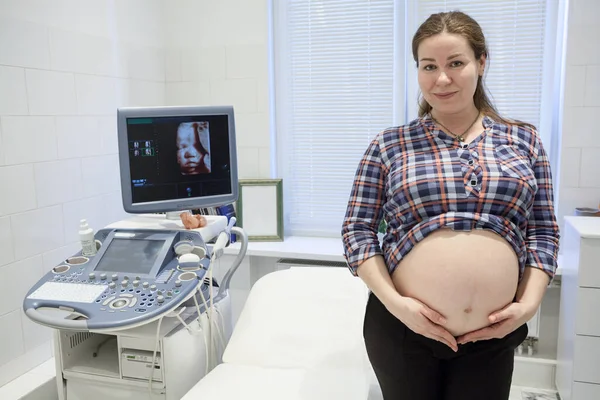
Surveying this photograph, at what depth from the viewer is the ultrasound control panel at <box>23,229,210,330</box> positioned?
1.59 metres

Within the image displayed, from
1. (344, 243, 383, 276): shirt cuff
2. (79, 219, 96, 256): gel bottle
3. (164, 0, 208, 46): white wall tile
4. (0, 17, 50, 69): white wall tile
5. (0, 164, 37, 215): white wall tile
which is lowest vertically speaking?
(79, 219, 96, 256): gel bottle

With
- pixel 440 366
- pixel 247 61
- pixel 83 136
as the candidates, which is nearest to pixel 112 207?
pixel 83 136

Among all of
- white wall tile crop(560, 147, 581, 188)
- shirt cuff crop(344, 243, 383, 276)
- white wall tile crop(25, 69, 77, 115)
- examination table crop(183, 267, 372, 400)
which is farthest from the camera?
white wall tile crop(560, 147, 581, 188)

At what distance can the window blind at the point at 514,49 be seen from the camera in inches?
105

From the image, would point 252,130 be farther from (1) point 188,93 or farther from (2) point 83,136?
(2) point 83,136

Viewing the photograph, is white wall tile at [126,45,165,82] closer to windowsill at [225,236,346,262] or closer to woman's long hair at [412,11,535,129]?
windowsill at [225,236,346,262]

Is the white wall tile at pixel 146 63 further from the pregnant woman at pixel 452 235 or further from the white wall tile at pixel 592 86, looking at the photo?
the white wall tile at pixel 592 86

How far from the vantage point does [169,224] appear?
1.98 metres

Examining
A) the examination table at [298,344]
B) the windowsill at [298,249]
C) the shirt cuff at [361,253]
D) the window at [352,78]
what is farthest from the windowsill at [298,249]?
the shirt cuff at [361,253]

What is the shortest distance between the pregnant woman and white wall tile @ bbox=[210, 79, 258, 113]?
1782 mm

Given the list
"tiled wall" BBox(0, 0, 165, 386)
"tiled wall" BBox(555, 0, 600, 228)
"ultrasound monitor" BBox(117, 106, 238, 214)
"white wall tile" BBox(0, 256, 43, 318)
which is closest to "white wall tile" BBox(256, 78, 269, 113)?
"tiled wall" BBox(0, 0, 165, 386)

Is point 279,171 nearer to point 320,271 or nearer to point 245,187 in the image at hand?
point 245,187

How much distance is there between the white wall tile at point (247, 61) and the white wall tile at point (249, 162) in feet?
1.37

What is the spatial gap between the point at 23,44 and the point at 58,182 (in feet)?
1.91
